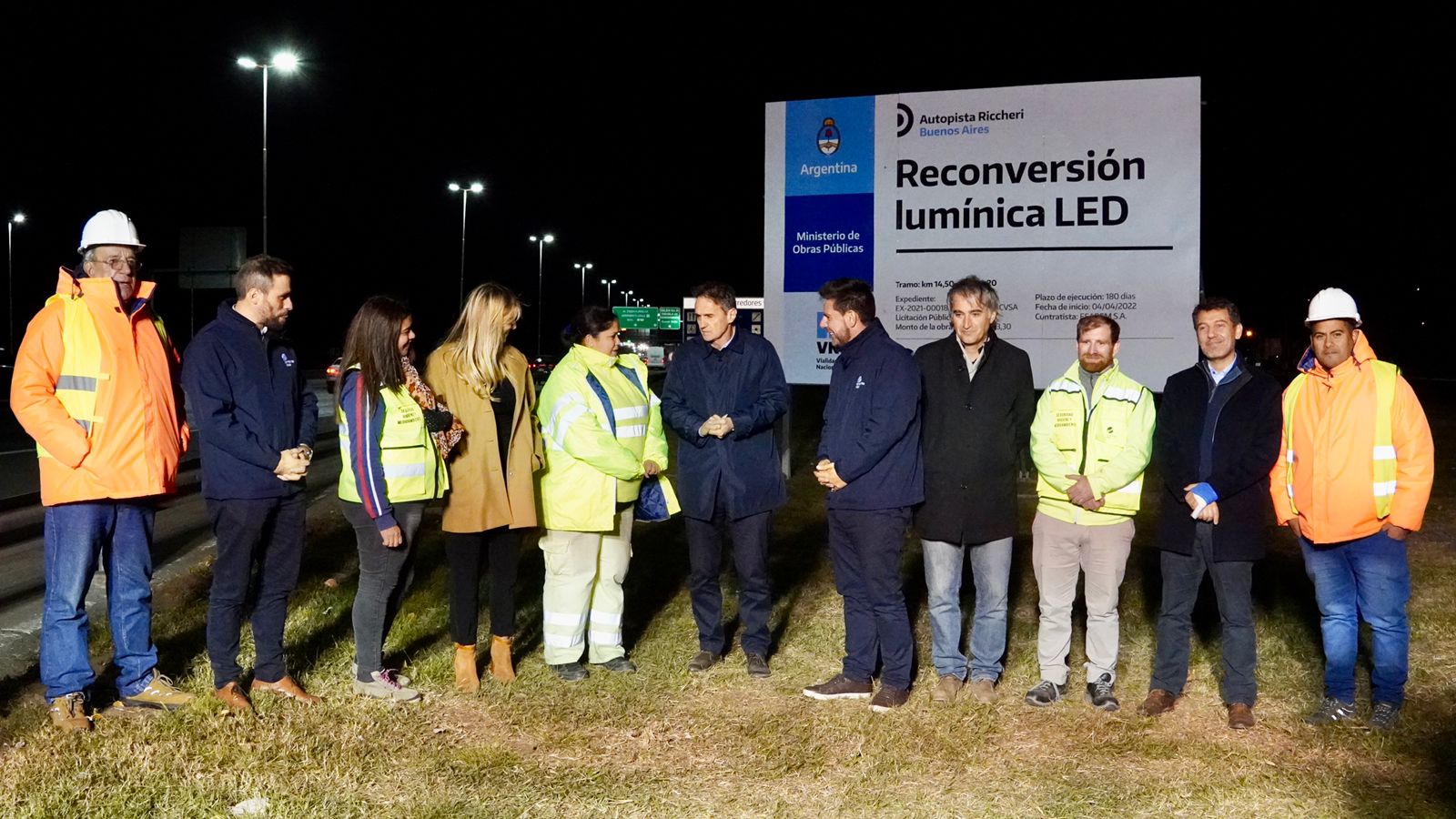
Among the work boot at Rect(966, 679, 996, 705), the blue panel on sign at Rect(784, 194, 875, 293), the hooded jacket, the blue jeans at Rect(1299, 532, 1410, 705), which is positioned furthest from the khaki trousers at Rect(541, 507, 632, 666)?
the blue panel on sign at Rect(784, 194, 875, 293)

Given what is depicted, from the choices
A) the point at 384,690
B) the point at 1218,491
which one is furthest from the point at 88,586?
the point at 1218,491

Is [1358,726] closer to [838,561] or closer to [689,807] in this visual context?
[838,561]

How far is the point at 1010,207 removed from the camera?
1109 centimetres

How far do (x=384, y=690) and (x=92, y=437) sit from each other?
173 cm

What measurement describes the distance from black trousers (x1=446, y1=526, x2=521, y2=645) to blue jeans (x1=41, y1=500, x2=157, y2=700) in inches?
53.8

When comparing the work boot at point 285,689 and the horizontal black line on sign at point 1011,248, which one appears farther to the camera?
the horizontal black line on sign at point 1011,248

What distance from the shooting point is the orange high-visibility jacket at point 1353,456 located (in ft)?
17.6

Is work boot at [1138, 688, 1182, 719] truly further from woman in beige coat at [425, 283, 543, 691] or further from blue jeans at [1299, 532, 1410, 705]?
woman in beige coat at [425, 283, 543, 691]

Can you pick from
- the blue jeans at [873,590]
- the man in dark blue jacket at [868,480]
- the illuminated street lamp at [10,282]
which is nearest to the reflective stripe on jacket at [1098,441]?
the man in dark blue jacket at [868,480]

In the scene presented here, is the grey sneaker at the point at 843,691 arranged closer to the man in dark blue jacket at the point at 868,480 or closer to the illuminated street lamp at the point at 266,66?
the man in dark blue jacket at the point at 868,480

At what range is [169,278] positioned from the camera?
67.6m

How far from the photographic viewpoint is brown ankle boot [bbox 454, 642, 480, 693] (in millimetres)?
6137

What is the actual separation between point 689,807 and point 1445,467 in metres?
15.9

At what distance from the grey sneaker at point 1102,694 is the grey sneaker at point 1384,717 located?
109cm
